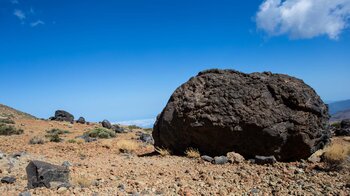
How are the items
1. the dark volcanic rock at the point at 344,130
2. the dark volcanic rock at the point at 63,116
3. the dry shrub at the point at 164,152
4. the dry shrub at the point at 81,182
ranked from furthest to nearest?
the dark volcanic rock at the point at 63,116, the dark volcanic rock at the point at 344,130, the dry shrub at the point at 164,152, the dry shrub at the point at 81,182

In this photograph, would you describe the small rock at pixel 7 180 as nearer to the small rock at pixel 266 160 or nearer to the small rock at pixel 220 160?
the small rock at pixel 220 160

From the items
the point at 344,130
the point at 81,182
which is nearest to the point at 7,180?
the point at 81,182

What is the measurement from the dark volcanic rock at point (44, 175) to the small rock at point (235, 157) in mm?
5302

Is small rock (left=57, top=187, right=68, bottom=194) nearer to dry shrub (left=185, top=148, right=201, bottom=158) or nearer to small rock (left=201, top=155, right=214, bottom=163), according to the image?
small rock (left=201, top=155, right=214, bottom=163)

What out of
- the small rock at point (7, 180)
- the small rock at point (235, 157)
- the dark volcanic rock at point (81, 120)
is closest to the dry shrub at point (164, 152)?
the small rock at point (235, 157)

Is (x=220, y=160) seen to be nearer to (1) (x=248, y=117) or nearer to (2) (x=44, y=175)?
(1) (x=248, y=117)

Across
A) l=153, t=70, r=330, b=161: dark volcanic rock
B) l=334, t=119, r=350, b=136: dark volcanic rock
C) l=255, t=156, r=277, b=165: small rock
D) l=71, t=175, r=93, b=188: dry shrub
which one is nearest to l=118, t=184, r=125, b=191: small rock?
l=71, t=175, r=93, b=188: dry shrub

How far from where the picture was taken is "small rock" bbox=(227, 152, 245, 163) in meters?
11.0

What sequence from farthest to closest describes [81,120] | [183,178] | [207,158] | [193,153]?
[81,120] < [193,153] < [207,158] < [183,178]

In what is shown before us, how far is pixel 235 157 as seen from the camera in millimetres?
11164

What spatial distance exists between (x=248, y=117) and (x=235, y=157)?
1.58 metres

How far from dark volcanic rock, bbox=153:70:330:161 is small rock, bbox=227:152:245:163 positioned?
25.6 inches

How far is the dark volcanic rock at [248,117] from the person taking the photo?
11625 millimetres

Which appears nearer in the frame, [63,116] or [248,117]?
[248,117]
